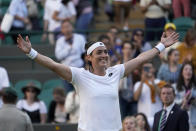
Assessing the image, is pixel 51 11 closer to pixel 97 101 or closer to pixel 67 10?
pixel 67 10

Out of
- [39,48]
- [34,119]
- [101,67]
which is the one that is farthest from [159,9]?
[101,67]

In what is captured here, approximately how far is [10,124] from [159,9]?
5.95 meters

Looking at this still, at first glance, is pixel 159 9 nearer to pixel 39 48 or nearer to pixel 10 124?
pixel 39 48

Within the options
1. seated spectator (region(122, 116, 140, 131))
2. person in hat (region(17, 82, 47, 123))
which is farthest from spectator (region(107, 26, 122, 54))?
seated spectator (region(122, 116, 140, 131))

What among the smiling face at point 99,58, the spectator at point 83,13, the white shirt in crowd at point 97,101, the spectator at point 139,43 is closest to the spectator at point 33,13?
the spectator at point 83,13

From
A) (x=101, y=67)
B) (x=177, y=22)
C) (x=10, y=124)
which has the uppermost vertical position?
(x=177, y=22)

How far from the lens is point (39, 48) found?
15.5m

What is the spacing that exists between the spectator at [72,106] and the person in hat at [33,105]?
0.45m

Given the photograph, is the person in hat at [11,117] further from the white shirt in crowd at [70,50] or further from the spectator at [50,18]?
the spectator at [50,18]

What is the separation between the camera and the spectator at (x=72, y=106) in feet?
41.1

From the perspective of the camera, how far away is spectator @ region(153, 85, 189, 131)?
9.95 metres

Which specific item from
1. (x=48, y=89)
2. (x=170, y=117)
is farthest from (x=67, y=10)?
(x=170, y=117)

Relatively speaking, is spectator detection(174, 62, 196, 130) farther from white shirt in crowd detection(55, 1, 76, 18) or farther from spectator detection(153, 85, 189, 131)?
white shirt in crowd detection(55, 1, 76, 18)

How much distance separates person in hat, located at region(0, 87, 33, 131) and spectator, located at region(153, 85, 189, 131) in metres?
1.79
